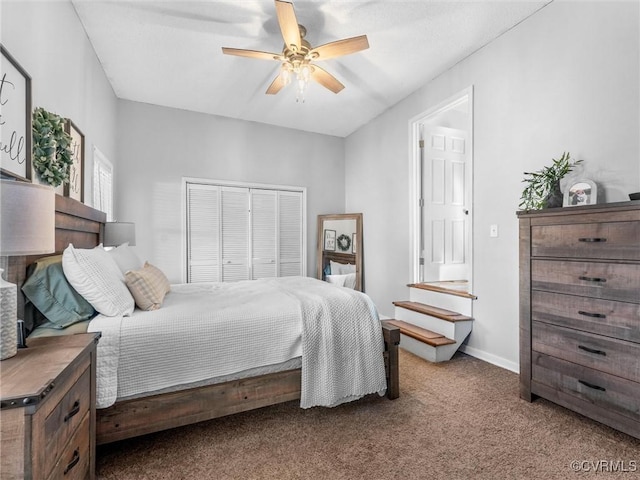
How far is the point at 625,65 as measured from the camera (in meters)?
2.04

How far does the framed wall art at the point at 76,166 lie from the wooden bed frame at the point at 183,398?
0.19 m

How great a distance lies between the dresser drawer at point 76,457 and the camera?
105 centimetres

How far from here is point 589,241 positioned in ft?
6.08

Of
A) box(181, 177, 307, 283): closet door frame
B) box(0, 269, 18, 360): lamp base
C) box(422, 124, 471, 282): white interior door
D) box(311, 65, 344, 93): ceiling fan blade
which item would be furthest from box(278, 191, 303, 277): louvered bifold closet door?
box(0, 269, 18, 360): lamp base

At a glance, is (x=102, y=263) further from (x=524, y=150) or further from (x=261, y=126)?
(x=261, y=126)

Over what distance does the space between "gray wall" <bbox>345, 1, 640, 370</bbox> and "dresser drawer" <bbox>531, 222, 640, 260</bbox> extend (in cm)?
47

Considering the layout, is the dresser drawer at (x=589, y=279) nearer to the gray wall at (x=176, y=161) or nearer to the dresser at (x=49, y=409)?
the dresser at (x=49, y=409)

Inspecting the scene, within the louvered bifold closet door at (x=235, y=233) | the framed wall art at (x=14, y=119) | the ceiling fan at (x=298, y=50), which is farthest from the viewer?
the louvered bifold closet door at (x=235, y=233)

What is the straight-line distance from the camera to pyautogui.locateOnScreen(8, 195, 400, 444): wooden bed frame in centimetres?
160

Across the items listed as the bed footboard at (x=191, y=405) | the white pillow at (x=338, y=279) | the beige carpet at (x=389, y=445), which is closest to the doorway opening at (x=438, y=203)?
the white pillow at (x=338, y=279)

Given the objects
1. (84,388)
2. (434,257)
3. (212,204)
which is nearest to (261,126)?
(212,204)

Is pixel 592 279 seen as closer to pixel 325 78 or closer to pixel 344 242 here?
pixel 325 78

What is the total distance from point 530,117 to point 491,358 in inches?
81.8

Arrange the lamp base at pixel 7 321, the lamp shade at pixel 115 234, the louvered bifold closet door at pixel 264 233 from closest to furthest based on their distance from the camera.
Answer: the lamp base at pixel 7 321 → the lamp shade at pixel 115 234 → the louvered bifold closet door at pixel 264 233
